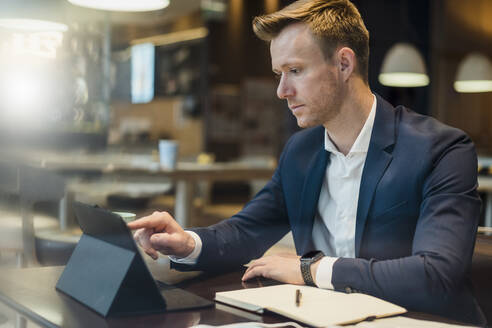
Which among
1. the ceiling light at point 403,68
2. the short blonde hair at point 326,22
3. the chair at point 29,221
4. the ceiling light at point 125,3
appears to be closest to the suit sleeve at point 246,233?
the short blonde hair at point 326,22

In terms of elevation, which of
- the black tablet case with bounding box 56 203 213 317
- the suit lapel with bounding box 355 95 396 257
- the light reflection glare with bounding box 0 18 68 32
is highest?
the light reflection glare with bounding box 0 18 68 32

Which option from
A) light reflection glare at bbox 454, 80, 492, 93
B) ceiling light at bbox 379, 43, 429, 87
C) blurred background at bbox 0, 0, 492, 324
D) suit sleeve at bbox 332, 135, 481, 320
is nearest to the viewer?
suit sleeve at bbox 332, 135, 481, 320

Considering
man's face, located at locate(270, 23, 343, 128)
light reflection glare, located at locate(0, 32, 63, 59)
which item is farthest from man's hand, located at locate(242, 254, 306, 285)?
light reflection glare, located at locate(0, 32, 63, 59)

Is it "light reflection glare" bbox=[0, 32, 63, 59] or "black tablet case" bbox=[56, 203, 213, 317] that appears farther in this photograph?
"light reflection glare" bbox=[0, 32, 63, 59]

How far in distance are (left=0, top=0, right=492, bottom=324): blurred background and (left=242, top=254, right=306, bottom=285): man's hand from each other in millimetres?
923

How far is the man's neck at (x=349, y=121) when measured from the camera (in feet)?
5.24

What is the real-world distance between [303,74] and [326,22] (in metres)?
0.14

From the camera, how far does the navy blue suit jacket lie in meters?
1.20

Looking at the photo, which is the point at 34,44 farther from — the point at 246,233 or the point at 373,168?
the point at 373,168

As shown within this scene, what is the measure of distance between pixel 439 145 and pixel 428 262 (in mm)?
319

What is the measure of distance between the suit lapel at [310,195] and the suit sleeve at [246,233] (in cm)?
10

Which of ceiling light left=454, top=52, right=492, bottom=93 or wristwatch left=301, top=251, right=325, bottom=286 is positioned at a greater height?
ceiling light left=454, top=52, right=492, bottom=93

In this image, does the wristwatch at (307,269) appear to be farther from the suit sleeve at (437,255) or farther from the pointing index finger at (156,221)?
the pointing index finger at (156,221)

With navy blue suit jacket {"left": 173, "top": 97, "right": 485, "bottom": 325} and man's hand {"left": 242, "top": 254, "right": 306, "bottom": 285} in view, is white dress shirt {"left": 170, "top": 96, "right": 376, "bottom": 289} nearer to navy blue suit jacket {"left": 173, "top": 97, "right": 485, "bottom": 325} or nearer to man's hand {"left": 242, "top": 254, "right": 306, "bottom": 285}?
navy blue suit jacket {"left": 173, "top": 97, "right": 485, "bottom": 325}
